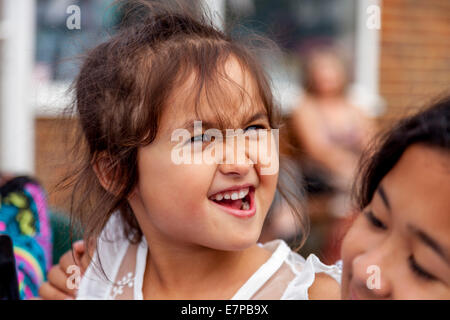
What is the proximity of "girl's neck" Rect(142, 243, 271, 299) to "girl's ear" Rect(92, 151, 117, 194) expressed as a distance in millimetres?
150

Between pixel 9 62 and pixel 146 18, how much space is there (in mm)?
1982

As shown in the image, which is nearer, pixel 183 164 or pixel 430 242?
pixel 430 242

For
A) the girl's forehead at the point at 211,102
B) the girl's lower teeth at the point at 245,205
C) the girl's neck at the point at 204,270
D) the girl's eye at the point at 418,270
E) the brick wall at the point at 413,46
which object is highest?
the brick wall at the point at 413,46

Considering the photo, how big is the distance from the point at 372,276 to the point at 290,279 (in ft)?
1.03

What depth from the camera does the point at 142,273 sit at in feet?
3.60

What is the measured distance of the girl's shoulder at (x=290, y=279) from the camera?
0.90 m

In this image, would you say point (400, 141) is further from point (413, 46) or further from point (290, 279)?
point (413, 46)

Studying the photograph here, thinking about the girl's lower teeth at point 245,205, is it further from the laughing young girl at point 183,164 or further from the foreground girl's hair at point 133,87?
the foreground girl's hair at point 133,87

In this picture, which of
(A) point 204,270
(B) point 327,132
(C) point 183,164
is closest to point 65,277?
(A) point 204,270

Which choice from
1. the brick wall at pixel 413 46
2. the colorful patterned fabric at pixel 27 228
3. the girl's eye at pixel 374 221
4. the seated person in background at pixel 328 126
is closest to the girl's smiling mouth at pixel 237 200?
the girl's eye at pixel 374 221

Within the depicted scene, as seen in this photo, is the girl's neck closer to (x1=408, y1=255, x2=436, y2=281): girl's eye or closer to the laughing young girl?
the laughing young girl

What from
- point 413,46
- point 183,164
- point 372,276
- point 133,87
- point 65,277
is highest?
Answer: point 413,46

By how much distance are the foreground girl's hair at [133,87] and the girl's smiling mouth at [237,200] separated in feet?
0.36

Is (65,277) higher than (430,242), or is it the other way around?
(430,242)
